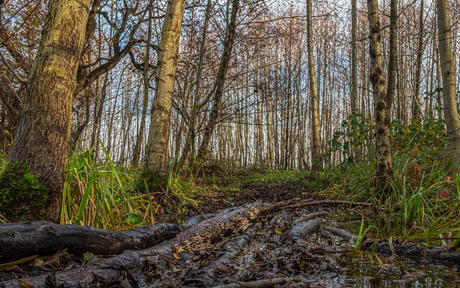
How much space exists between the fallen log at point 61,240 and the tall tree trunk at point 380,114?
310cm

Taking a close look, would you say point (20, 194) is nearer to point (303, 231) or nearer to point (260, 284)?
point (260, 284)

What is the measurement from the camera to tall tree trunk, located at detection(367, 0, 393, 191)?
345 centimetres

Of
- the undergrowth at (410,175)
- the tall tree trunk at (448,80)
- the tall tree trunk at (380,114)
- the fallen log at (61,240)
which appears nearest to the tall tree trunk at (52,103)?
the fallen log at (61,240)

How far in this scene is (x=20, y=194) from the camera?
1663mm

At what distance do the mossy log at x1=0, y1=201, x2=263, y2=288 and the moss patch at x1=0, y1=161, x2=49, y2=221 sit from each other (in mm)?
703

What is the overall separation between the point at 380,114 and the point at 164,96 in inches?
127

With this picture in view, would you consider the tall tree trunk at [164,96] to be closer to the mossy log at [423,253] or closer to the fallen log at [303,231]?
the fallen log at [303,231]

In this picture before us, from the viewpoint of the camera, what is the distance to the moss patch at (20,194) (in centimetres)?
163

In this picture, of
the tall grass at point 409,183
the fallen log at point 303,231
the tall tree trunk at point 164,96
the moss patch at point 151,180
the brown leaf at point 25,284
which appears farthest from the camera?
the tall tree trunk at point 164,96

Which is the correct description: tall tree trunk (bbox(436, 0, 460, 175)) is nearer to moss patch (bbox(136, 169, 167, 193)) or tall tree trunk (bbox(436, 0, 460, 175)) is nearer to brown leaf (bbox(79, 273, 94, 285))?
moss patch (bbox(136, 169, 167, 193))

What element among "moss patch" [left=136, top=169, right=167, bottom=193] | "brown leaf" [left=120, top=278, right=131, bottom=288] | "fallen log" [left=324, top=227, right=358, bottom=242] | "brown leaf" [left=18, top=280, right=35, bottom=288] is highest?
"moss patch" [left=136, top=169, right=167, bottom=193]

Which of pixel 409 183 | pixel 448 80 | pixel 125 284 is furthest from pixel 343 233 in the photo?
pixel 448 80

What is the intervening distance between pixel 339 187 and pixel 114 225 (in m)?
4.20

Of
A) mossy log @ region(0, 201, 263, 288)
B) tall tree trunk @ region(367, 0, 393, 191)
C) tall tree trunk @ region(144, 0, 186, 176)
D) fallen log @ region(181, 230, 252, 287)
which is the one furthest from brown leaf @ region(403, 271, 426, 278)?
tall tree trunk @ region(144, 0, 186, 176)
